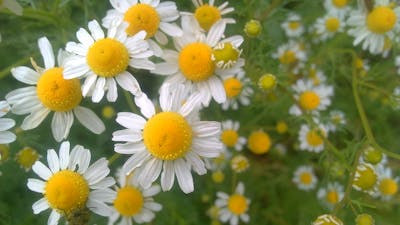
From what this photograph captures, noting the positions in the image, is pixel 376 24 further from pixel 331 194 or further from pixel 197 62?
pixel 197 62

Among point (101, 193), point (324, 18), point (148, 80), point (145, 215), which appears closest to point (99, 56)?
point (101, 193)

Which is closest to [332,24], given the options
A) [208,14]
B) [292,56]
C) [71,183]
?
[292,56]

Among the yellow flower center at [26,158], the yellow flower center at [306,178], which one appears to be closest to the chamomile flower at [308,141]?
the yellow flower center at [306,178]

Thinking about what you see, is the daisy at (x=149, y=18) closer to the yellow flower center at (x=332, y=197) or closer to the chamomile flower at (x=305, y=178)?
the yellow flower center at (x=332, y=197)

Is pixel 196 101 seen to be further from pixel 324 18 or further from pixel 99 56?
pixel 324 18

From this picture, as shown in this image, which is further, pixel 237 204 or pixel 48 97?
pixel 237 204

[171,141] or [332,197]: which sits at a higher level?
[171,141]
